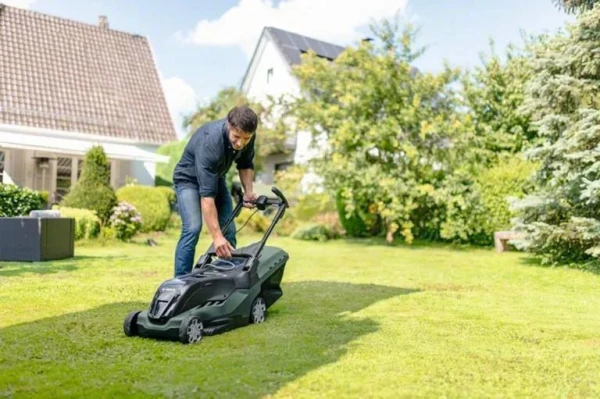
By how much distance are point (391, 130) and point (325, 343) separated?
9867 mm

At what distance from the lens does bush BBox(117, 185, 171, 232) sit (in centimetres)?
1364

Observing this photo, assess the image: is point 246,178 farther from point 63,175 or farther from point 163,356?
point 63,175

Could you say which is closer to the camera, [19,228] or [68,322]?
[68,322]

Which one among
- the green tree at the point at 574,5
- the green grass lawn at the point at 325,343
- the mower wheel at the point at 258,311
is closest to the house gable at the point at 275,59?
the green tree at the point at 574,5

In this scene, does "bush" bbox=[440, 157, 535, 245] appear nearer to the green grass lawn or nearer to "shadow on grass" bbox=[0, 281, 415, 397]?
the green grass lawn

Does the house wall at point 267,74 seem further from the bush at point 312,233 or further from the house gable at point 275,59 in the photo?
the bush at point 312,233

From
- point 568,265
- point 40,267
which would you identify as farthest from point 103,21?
point 568,265

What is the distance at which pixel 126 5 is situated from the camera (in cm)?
1395

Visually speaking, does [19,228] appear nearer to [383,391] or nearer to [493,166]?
[383,391]

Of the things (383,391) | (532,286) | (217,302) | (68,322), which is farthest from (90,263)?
(383,391)

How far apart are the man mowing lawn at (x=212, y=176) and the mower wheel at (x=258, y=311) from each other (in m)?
0.40

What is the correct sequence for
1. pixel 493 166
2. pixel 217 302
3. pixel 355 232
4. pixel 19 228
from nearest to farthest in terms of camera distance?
pixel 217 302
pixel 19 228
pixel 493 166
pixel 355 232

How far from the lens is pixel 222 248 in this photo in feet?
14.0

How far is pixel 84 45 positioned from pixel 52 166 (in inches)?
184
